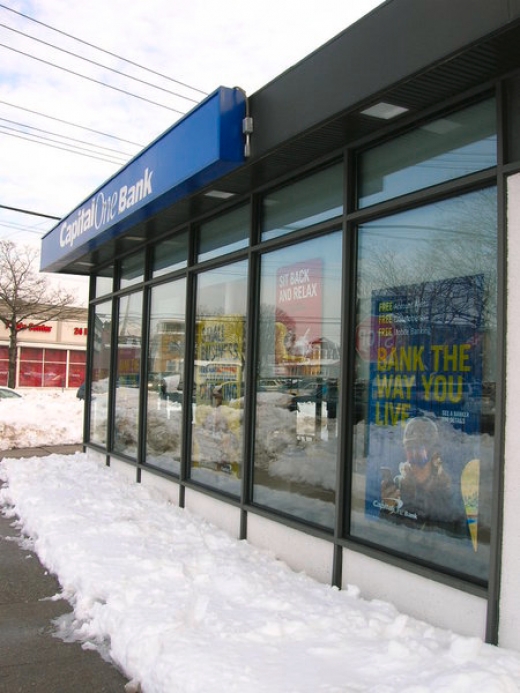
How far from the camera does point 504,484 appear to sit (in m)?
3.54

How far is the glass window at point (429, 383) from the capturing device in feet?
12.7

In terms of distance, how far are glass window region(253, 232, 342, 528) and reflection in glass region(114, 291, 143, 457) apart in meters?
3.36

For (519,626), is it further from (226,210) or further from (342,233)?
(226,210)

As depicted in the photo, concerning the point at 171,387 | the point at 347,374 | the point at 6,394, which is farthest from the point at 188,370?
the point at 6,394

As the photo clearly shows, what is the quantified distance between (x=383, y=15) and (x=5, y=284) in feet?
104

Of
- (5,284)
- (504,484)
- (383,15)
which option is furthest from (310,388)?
(5,284)

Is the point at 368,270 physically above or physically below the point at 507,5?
below

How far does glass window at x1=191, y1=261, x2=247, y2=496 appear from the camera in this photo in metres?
6.37

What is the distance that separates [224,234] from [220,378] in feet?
5.16

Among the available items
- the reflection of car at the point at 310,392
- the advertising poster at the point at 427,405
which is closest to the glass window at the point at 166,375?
the reflection of car at the point at 310,392

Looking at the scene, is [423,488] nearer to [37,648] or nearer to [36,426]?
[37,648]

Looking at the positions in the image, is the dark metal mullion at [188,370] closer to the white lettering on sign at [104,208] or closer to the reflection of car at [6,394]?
the white lettering on sign at [104,208]

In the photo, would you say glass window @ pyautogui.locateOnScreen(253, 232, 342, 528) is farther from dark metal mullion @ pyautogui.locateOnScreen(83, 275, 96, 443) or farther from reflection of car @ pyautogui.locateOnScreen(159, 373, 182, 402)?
dark metal mullion @ pyautogui.locateOnScreen(83, 275, 96, 443)

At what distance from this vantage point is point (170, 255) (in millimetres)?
8102
